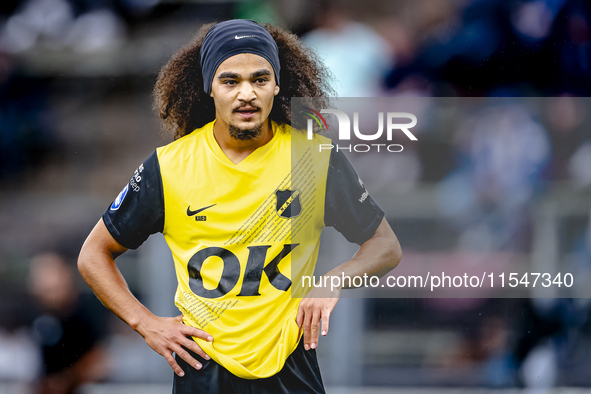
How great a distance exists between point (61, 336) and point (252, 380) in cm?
95

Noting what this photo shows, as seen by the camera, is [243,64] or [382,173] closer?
[243,64]

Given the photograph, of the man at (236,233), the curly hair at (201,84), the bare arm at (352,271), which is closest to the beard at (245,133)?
the man at (236,233)

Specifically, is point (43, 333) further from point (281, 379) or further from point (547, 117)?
point (547, 117)

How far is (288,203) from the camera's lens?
5.61ft

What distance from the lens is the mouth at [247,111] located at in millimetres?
1590

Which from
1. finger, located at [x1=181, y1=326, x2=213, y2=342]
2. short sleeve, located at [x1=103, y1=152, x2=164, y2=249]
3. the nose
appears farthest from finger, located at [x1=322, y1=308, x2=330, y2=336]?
the nose

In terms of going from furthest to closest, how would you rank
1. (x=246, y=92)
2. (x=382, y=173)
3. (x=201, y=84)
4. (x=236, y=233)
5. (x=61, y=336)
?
(x=61, y=336) → (x=382, y=173) → (x=201, y=84) → (x=236, y=233) → (x=246, y=92)

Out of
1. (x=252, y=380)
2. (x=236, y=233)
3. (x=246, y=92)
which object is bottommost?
(x=252, y=380)

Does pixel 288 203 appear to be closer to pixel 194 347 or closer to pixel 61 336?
pixel 194 347

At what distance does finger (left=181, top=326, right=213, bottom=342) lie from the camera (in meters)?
1.65

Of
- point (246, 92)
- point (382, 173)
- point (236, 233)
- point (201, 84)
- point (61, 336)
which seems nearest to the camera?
point (246, 92)

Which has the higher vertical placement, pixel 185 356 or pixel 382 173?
pixel 382 173

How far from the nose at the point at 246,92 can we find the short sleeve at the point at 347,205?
0.39 m

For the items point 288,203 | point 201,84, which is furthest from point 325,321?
point 201,84
